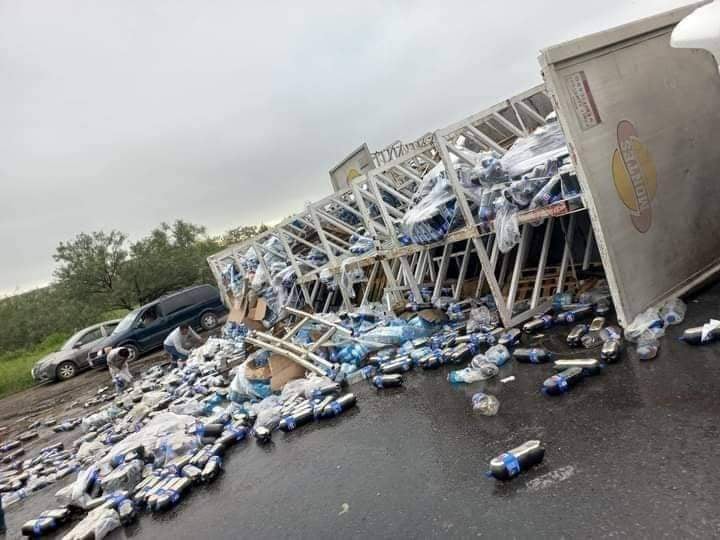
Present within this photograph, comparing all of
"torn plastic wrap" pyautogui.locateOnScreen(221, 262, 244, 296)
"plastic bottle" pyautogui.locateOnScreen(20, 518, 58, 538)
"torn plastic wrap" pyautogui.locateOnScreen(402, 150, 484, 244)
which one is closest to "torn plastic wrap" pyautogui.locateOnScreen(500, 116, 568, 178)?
"torn plastic wrap" pyautogui.locateOnScreen(402, 150, 484, 244)

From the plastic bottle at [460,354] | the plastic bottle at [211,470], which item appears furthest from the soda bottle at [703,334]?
the plastic bottle at [211,470]

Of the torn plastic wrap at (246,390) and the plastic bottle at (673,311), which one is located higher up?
the torn plastic wrap at (246,390)

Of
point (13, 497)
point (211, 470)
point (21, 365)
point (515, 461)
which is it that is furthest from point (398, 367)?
point (21, 365)

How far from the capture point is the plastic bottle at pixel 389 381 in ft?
19.5

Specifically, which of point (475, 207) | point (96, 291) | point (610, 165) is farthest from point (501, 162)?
point (96, 291)

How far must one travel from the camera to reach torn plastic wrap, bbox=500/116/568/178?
19.4ft

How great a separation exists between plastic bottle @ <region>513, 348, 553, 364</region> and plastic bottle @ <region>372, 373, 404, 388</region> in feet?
4.88

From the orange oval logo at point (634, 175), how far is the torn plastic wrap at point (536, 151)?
2.60 ft

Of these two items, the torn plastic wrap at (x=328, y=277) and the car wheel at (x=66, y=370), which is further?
the car wheel at (x=66, y=370)

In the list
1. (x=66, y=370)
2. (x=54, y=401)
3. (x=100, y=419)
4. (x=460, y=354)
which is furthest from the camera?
(x=66, y=370)

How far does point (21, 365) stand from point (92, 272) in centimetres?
602

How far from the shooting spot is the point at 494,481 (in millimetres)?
3396

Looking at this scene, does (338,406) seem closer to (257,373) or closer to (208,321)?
(257,373)

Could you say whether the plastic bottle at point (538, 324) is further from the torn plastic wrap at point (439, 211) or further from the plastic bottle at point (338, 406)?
the plastic bottle at point (338, 406)
